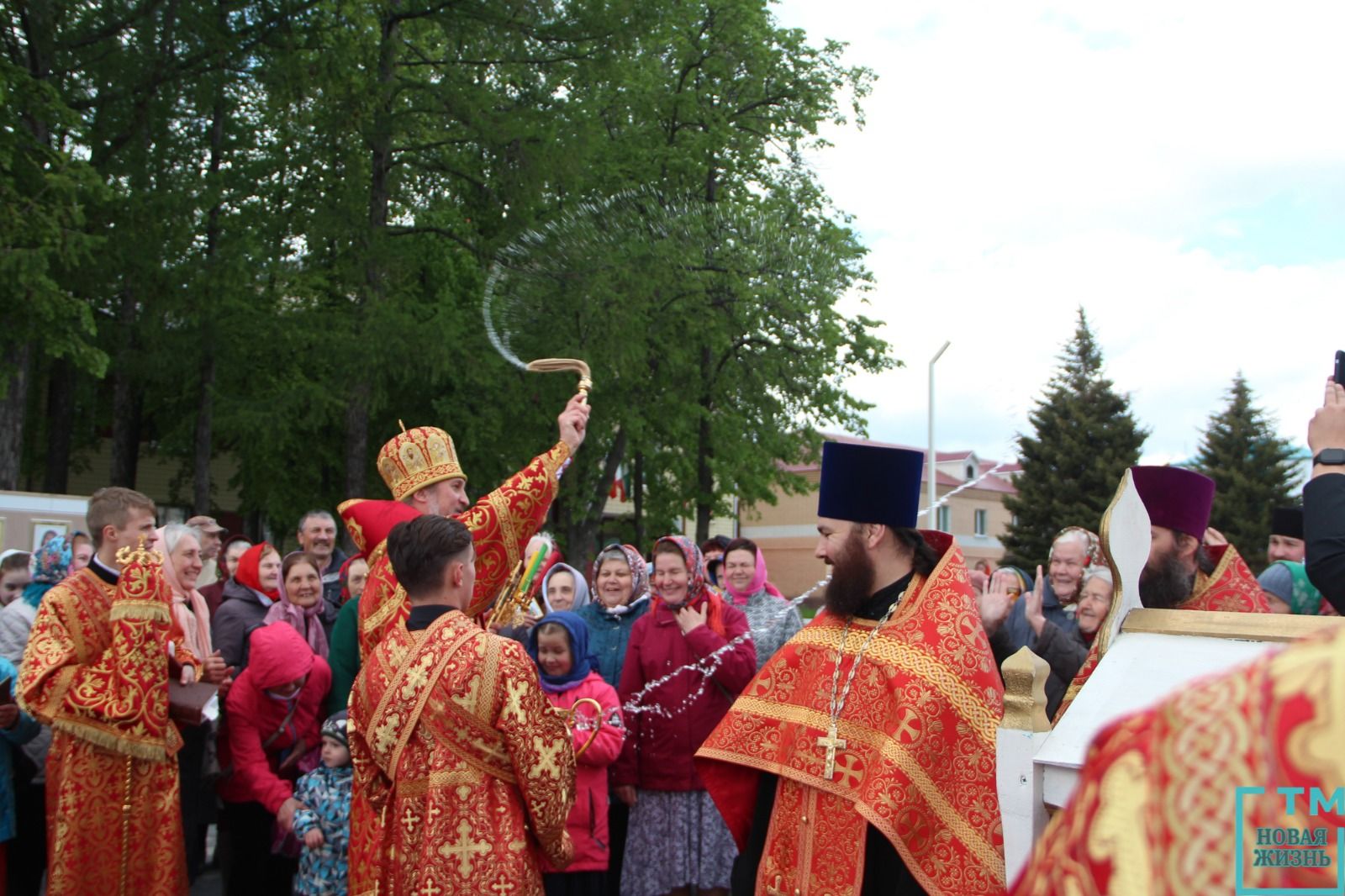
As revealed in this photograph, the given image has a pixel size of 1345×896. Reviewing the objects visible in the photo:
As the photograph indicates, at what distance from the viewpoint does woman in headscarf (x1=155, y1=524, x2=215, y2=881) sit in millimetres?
6094

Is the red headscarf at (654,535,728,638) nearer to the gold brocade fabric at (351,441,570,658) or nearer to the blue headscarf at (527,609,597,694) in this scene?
the blue headscarf at (527,609,597,694)

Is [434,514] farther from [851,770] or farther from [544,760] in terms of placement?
[851,770]

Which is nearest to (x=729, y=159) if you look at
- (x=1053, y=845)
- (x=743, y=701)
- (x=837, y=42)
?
(x=837, y=42)

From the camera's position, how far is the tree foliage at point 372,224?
16109 mm

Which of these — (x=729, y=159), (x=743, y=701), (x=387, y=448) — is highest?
(x=729, y=159)

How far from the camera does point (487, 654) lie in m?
3.77

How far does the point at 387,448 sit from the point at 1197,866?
4.58m

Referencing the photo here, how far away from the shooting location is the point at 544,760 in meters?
3.78

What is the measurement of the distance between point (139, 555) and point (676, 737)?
8.66 feet

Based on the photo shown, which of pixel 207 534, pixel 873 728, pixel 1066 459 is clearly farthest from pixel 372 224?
pixel 1066 459

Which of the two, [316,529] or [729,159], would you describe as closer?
[316,529]

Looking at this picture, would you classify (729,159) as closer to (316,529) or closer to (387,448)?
(316,529)

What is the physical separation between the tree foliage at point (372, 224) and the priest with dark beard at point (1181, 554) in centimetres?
1333

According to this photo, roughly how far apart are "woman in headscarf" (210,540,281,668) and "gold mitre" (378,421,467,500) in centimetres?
198
